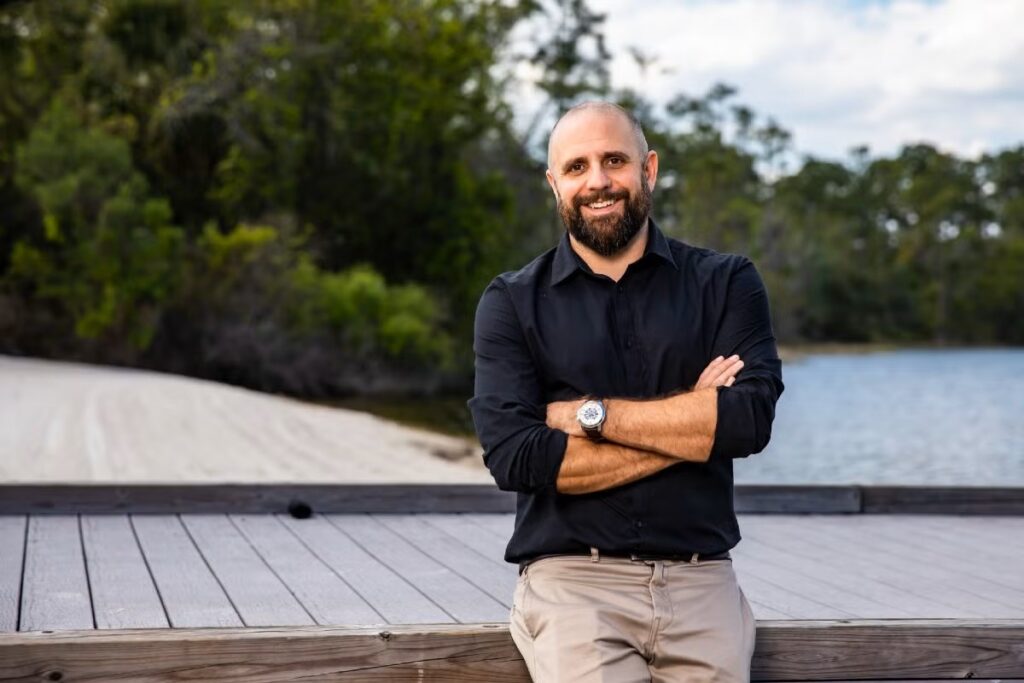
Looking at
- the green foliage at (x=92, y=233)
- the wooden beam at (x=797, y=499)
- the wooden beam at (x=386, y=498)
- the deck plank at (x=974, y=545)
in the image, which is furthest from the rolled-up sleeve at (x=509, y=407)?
the green foliage at (x=92, y=233)

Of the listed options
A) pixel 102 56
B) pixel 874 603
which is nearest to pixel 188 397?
pixel 102 56

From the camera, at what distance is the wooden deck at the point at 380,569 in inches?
149

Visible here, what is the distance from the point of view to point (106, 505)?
567 cm

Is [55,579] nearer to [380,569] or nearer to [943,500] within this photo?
[380,569]

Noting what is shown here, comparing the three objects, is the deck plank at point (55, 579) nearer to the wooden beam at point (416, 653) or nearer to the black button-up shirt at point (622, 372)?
the wooden beam at point (416, 653)

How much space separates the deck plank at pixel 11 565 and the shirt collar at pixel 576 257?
63.4 inches

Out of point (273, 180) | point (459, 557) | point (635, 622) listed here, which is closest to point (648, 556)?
point (635, 622)

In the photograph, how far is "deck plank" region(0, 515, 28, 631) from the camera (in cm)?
368

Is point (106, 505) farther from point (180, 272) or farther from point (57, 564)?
point (180, 272)

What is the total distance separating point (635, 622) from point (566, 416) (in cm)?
46

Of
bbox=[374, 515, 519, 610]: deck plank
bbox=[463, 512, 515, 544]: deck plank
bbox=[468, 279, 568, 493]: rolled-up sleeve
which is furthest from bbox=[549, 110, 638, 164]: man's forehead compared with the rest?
bbox=[463, 512, 515, 544]: deck plank

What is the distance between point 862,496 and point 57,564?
3.28 m

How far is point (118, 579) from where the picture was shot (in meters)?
4.22

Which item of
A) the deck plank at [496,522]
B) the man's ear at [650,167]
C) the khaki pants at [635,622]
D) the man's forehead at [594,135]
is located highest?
the man's forehead at [594,135]
